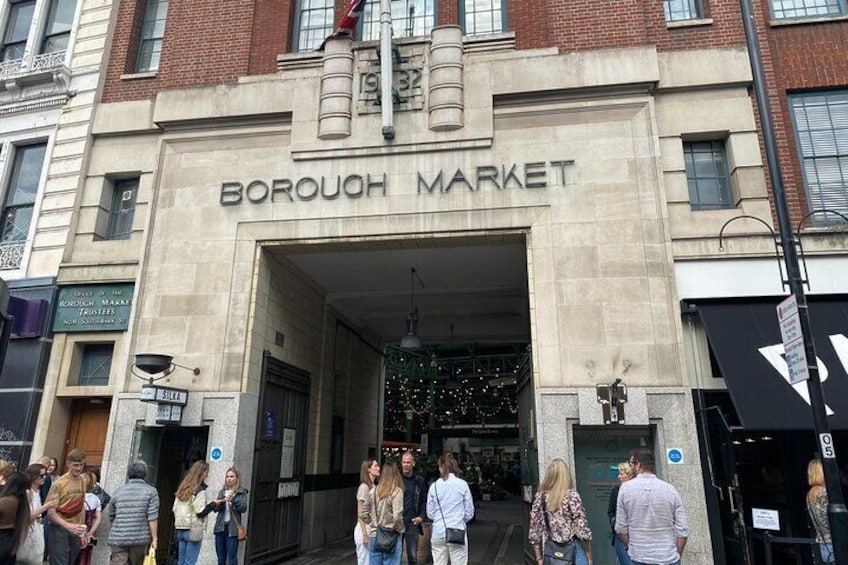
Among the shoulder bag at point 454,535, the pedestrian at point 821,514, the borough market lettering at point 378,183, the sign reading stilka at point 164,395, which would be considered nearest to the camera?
the pedestrian at point 821,514

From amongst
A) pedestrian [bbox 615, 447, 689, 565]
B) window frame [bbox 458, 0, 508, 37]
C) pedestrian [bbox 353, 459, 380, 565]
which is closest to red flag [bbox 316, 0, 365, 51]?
window frame [bbox 458, 0, 508, 37]

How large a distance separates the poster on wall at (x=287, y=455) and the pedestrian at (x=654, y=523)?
25.0ft

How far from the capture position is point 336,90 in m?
11.5

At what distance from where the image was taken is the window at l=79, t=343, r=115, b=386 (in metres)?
11.6

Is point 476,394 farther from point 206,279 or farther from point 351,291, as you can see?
point 206,279

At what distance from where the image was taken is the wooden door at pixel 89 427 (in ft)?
37.9

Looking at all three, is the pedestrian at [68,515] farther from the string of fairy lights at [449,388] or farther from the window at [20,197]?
the string of fairy lights at [449,388]

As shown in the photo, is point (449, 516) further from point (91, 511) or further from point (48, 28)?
point (48, 28)

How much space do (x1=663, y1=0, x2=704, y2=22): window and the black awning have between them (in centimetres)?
613

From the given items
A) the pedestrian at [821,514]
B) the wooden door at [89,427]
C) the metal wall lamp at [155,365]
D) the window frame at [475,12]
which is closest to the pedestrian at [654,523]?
the pedestrian at [821,514]

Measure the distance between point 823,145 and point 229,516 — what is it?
1194 cm

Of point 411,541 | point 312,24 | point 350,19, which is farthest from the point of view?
point 312,24

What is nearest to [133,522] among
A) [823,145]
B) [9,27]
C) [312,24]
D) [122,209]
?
[122,209]

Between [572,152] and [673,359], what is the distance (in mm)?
4048
